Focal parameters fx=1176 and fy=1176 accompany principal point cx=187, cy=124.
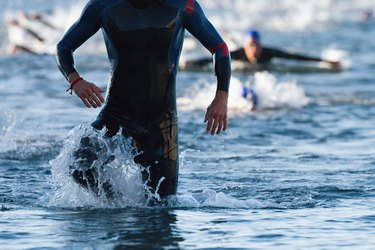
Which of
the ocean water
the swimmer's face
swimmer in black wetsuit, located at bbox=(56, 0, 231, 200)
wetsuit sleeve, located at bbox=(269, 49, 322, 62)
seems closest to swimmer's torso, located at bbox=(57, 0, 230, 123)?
swimmer in black wetsuit, located at bbox=(56, 0, 231, 200)

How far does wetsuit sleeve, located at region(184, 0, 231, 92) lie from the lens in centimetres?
770

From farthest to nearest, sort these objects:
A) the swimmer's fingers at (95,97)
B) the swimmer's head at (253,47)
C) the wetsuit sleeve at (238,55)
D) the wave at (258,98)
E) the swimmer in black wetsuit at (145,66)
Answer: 1. the wetsuit sleeve at (238,55)
2. the swimmer's head at (253,47)
3. the wave at (258,98)
4. the swimmer in black wetsuit at (145,66)
5. the swimmer's fingers at (95,97)

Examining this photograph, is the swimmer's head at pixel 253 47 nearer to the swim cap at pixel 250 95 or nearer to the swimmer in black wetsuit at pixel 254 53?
the swimmer in black wetsuit at pixel 254 53

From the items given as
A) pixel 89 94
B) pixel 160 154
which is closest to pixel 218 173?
pixel 160 154

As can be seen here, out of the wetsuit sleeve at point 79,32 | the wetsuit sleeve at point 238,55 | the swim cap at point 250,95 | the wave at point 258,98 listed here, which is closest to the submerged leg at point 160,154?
the wetsuit sleeve at point 79,32

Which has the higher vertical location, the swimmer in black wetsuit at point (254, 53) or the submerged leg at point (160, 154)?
the swimmer in black wetsuit at point (254, 53)

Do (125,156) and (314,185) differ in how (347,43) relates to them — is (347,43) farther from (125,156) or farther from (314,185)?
(125,156)

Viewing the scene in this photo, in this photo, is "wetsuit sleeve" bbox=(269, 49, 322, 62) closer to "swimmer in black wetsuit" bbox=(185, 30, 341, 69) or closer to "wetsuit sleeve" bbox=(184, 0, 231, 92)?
"swimmer in black wetsuit" bbox=(185, 30, 341, 69)

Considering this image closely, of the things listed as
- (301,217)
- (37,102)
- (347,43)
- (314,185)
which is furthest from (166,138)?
(347,43)

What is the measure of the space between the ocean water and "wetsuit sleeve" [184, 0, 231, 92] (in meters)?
0.79

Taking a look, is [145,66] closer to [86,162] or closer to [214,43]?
[214,43]

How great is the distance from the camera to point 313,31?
37.7 m

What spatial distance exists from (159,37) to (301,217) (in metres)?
1.60

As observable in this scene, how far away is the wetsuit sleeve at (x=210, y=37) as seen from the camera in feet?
25.3
